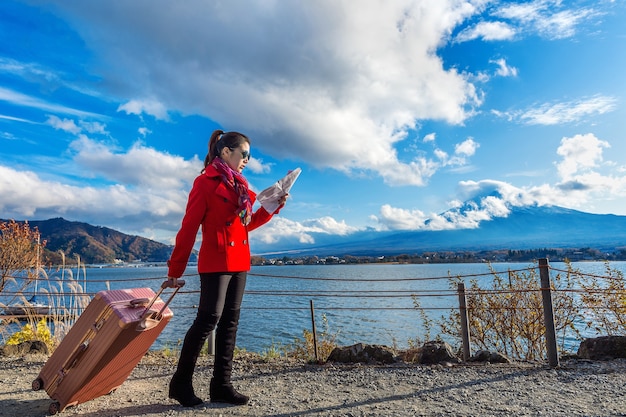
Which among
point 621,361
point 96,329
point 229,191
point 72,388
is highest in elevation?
point 229,191

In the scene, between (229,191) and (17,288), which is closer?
(229,191)

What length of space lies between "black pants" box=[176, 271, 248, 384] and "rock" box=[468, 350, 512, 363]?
319 cm

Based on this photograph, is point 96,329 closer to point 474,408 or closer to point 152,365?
point 152,365

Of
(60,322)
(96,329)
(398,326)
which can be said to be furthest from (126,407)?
(398,326)

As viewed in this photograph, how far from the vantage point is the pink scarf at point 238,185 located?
10.9 ft

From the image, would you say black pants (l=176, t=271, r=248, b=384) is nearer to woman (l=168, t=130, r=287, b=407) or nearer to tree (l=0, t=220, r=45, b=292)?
woman (l=168, t=130, r=287, b=407)

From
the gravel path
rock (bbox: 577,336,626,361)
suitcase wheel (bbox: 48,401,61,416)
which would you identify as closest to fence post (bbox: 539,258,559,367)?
the gravel path

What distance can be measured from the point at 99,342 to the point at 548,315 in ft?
15.5

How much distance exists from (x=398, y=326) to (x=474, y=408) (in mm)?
12384

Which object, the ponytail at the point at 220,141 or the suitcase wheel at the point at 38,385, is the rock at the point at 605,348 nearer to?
the ponytail at the point at 220,141

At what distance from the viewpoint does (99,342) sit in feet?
9.82

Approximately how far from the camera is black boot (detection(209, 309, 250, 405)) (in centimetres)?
339

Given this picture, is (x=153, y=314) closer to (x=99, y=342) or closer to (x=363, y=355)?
(x=99, y=342)

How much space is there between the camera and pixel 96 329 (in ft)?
9.97
